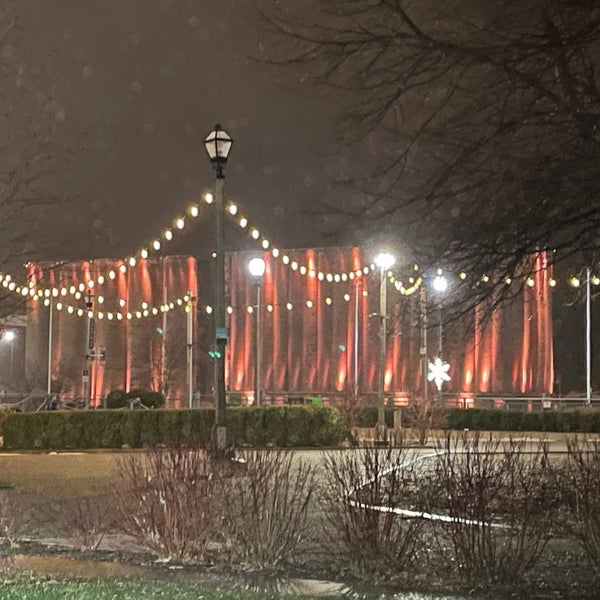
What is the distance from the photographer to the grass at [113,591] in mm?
7750

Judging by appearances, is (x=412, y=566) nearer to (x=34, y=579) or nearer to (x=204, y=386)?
(x=34, y=579)

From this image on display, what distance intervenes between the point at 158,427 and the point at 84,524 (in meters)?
16.8

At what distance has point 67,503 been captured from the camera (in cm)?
1434

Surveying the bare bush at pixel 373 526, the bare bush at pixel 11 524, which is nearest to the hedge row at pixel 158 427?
the bare bush at pixel 11 524

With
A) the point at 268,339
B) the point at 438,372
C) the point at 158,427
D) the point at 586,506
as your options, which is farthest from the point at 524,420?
the point at 586,506

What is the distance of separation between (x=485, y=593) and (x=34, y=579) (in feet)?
12.2

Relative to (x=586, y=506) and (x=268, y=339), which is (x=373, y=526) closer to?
(x=586, y=506)

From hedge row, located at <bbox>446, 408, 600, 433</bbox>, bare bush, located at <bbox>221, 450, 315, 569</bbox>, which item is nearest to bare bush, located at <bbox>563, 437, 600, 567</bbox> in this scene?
bare bush, located at <bbox>221, 450, 315, 569</bbox>

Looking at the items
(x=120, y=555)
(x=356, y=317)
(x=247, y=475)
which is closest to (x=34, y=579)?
(x=120, y=555)

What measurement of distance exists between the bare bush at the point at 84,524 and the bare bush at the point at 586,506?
4679 mm

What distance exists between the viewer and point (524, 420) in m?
37.0

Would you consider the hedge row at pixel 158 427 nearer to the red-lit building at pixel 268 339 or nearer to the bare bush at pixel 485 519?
the red-lit building at pixel 268 339

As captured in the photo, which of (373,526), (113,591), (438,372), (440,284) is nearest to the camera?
(113,591)

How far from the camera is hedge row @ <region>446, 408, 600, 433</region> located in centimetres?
3575
